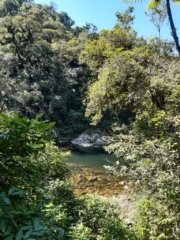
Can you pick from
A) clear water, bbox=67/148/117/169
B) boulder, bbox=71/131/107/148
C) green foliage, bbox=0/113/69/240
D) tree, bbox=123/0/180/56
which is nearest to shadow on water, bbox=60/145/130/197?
clear water, bbox=67/148/117/169

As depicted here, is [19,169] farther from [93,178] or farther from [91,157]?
[91,157]

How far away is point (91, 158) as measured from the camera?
Result: 612 inches

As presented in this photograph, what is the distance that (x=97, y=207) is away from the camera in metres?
3.96

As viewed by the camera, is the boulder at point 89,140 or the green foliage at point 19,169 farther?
the boulder at point 89,140

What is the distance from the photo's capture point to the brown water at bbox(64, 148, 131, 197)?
892 centimetres

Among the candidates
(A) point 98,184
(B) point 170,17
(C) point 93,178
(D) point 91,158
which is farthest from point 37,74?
(B) point 170,17

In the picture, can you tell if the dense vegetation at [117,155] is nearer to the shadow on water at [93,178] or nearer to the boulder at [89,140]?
the shadow on water at [93,178]

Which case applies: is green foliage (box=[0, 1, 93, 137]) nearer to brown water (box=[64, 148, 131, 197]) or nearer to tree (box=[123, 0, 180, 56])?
brown water (box=[64, 148, 131, 197])

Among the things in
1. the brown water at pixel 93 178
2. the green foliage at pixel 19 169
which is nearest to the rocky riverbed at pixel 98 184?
the brown water at pixel 93 178

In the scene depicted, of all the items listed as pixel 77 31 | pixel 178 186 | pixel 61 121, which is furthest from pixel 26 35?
pixel 178 186

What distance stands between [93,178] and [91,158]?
16.6 ft

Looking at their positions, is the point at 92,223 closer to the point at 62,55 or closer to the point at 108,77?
the point at 108,77

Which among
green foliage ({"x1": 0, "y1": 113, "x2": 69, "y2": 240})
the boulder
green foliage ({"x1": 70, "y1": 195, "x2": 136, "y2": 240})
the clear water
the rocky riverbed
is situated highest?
green foliage ({"x1": 0, "y1": 113, "x2": 69, "y2": 240})

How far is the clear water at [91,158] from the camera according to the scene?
13.7m
